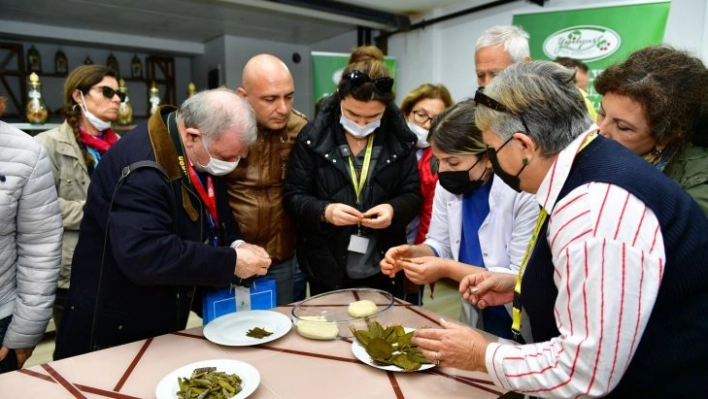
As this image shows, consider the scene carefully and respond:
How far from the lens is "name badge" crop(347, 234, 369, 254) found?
2.14 m

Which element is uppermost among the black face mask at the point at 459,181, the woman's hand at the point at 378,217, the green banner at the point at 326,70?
the green banner at the point at 326,70

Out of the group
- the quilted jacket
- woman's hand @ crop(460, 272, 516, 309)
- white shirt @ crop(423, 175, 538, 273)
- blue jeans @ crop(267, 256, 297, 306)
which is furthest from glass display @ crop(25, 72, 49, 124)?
woman's hand @ crop(460, 272, 516, 309)

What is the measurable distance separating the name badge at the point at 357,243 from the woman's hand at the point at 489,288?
703mm

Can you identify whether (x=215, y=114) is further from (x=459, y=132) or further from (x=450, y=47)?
(x=450, y=47)

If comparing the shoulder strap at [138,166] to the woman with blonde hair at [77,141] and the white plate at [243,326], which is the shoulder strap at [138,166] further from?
the woman with blonde hair at [77,141]

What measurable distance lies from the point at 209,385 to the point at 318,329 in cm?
39

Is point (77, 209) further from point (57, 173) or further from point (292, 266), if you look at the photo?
point (292, 266)

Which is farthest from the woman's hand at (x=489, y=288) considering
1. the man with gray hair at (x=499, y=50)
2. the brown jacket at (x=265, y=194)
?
Result: the man with gray hair at (x=499, y=50)

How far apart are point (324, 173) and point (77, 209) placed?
1387 millimetres

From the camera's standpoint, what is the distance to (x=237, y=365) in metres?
1.26

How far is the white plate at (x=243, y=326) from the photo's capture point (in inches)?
56.1

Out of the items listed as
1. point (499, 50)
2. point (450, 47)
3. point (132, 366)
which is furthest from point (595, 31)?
point (132, 366)

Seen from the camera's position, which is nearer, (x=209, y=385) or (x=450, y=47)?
(x=209, y=385)

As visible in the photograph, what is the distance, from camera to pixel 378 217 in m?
2.02
